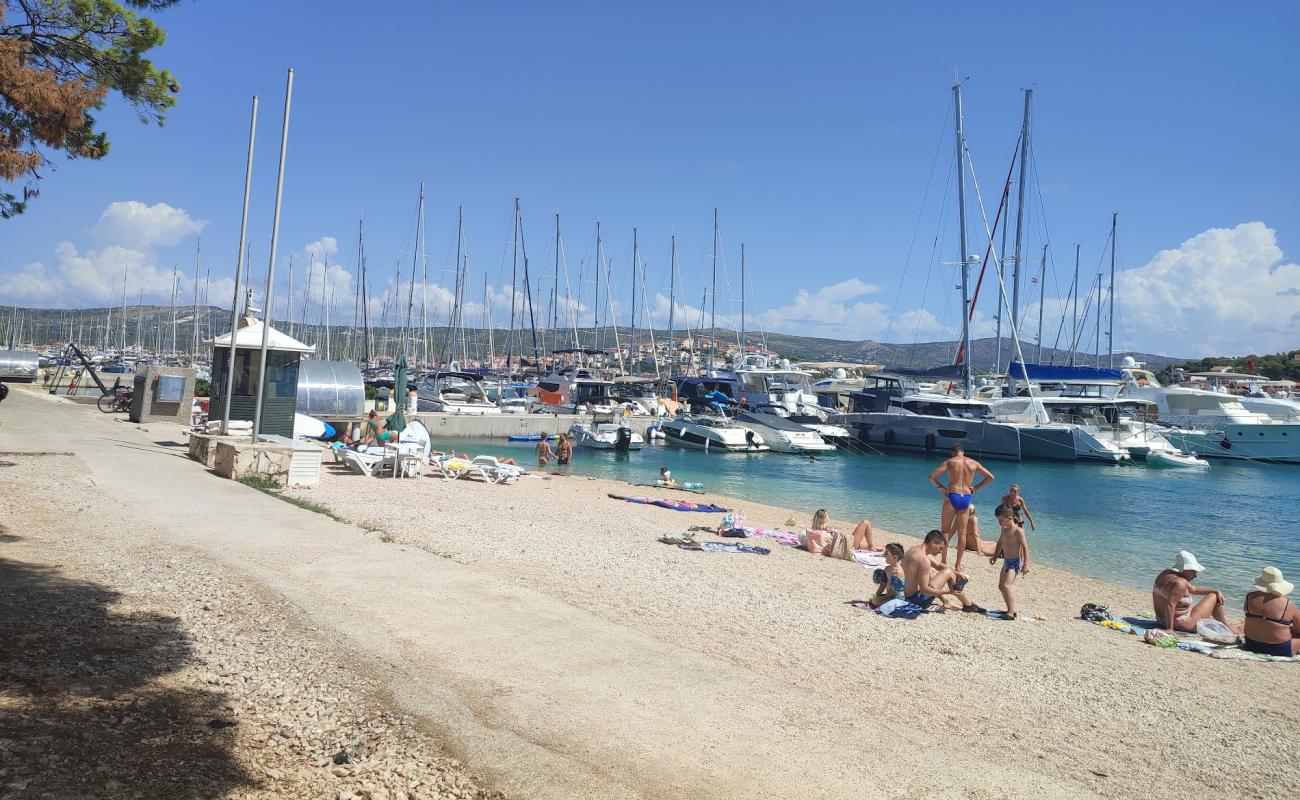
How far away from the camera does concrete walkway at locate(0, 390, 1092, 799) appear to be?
4717 mm

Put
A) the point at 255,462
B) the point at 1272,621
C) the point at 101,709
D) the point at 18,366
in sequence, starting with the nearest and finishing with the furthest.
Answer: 1. the point at 101,709
2. the point at 1272,621
3. the point at 255,462
4. the point at 18,366

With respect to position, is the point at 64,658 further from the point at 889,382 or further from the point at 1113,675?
the point at 889,382

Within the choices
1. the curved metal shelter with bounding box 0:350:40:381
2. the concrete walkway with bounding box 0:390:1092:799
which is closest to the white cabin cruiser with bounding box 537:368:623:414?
the curved metal shelter with bounding box 0:350:40:381

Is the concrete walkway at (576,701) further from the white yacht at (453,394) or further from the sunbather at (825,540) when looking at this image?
the white yacht at (453,394)

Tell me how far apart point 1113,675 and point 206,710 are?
811 centimetres

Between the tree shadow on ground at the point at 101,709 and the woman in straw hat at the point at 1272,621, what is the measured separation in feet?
35.4

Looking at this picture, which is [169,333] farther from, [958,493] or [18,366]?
[958,493]

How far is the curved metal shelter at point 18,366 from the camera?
182 feet

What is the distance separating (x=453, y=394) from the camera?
5472 centimetres

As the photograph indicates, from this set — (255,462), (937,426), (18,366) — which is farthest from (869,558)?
(18,366)

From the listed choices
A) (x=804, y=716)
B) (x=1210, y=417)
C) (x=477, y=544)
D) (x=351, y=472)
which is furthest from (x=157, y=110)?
(x=1210, y=417)

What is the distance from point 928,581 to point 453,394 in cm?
4754

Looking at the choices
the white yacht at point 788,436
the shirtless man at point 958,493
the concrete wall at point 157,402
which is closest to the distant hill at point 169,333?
the white yacht at point 788,436

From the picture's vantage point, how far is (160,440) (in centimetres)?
2067
